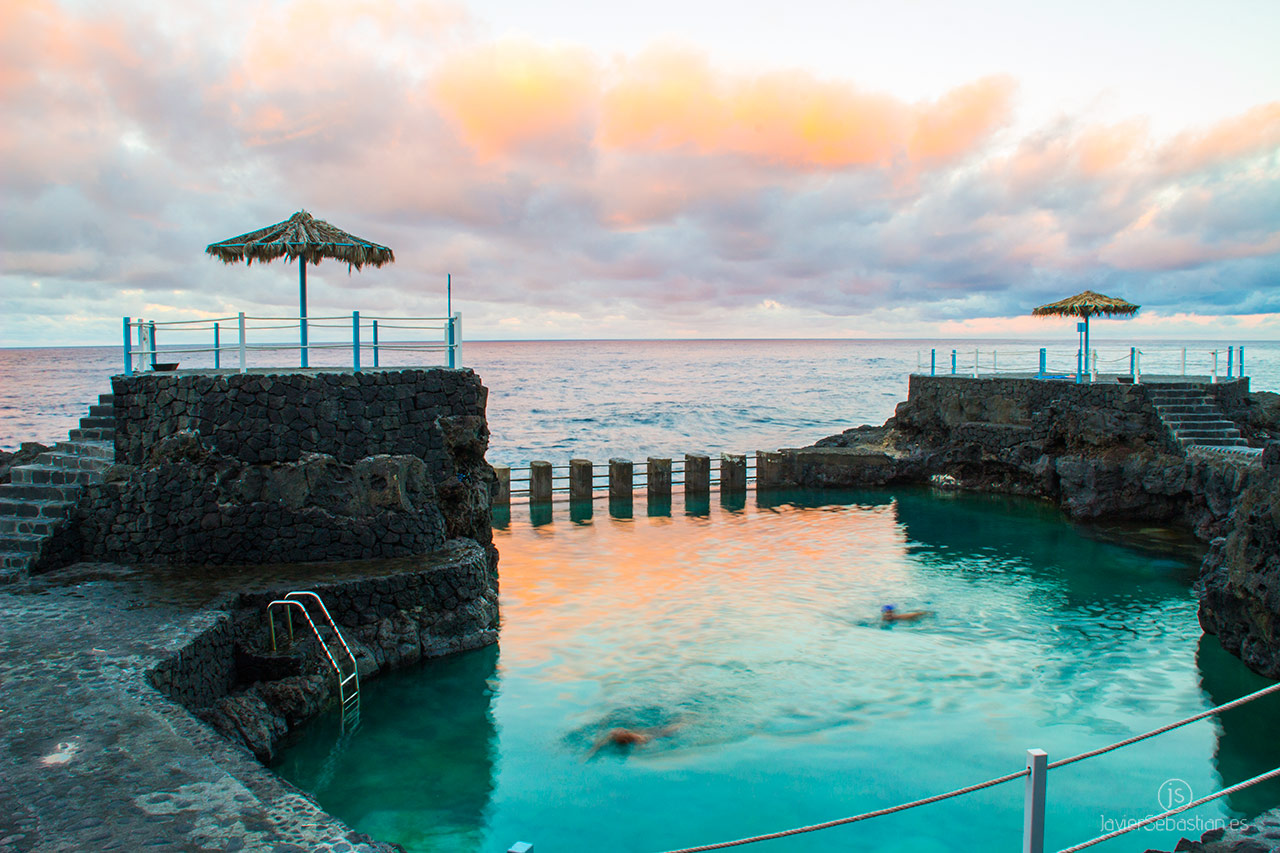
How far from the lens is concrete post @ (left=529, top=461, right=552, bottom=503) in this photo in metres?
23.8

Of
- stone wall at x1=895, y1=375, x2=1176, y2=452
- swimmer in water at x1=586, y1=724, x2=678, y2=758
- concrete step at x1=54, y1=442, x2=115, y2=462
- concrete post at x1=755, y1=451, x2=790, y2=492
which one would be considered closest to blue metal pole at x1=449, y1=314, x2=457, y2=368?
concrete step at x1=54, y1=442, x2=115, y2=462

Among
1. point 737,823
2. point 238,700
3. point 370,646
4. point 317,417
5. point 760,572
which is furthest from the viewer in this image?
point 760,572

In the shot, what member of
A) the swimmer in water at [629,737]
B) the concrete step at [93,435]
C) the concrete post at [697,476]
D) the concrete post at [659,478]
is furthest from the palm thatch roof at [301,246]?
the concrete post at [697,476]

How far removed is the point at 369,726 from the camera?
1016 cm

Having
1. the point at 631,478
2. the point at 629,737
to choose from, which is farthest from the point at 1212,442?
the point at 629,737

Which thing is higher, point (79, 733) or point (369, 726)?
point (79, 733)

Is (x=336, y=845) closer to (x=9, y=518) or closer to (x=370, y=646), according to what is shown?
(x=370, y=646)

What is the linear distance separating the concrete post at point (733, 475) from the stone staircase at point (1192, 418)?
11.1 m

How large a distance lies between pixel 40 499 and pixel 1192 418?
24088 mm

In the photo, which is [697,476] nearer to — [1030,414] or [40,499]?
[1030,414]

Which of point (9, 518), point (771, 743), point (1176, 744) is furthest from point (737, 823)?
point (9, 518)

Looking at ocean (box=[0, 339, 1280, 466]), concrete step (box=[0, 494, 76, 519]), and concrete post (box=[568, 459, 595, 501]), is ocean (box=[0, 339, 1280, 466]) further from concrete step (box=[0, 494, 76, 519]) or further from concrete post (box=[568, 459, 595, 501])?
concrete step (box=[0, 494, 76, 519])

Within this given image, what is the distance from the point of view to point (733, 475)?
2589cm

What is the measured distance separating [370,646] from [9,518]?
577 centimetres
